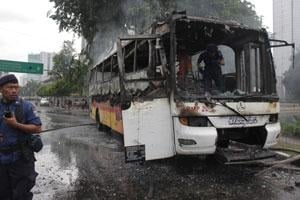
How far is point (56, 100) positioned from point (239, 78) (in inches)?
2406

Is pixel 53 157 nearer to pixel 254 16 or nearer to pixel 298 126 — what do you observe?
pixel 298 126

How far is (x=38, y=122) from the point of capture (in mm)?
4125

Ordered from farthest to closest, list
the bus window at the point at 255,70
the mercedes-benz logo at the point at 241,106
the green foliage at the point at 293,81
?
the green foliage at the point at 293,81, the bus window at the point at 255,70, the mercedes-benz logo at the point at 241,106

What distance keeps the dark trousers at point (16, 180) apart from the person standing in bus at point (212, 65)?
4.67 meters

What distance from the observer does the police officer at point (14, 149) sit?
3.96m

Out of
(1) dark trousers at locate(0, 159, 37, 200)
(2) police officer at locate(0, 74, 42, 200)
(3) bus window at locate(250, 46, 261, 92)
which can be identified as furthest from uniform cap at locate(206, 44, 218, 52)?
(1) dark trousers at locate(0, 159, 37, 200)

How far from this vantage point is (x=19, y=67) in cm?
3728

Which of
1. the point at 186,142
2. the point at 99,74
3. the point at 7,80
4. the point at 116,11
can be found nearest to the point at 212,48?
the point at 186,142

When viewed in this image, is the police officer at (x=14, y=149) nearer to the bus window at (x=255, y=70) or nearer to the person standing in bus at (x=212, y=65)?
the person standing in bus at (x=212, y=65)

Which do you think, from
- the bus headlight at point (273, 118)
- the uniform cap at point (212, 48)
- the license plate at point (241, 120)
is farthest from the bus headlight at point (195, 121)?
the uniform cap at point (212, 48)

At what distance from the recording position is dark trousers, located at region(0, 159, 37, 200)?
3967 millimetres

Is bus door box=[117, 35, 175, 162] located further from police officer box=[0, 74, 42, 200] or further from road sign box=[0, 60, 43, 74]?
road sign box=[0, 60, 43, 74]

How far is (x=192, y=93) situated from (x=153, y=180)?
1.64 metres

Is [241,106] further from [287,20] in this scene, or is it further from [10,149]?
[287,20]
